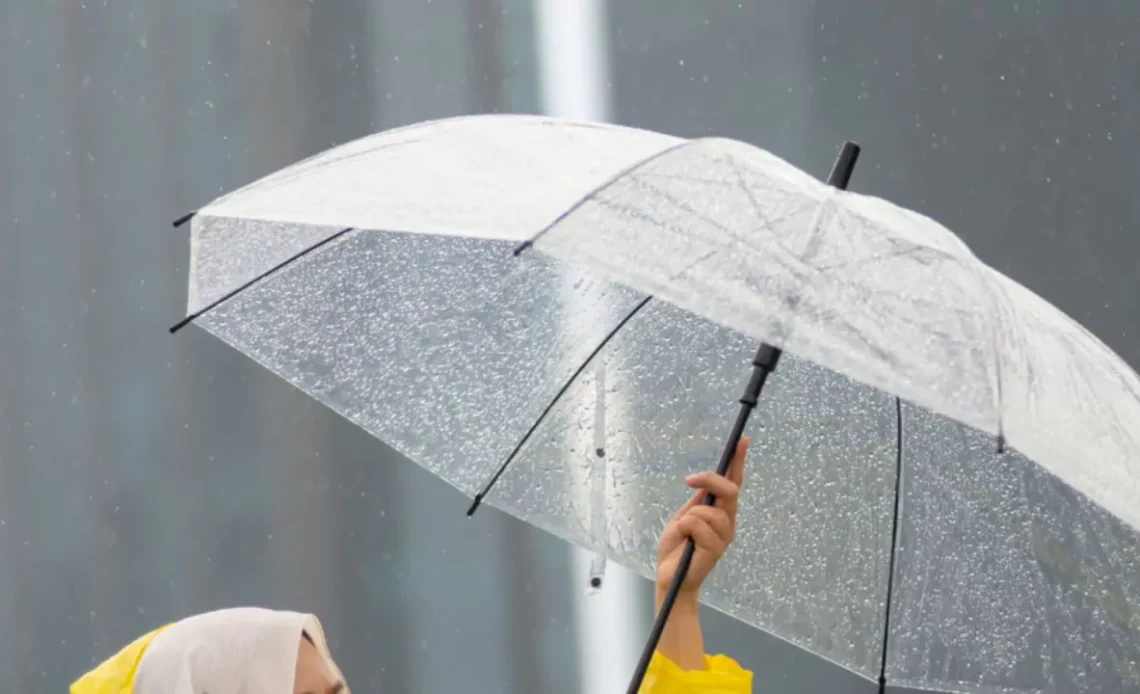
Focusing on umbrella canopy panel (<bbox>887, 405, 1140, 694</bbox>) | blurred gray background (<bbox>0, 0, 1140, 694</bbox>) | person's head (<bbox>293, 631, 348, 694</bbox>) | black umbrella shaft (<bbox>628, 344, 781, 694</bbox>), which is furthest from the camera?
blurred gray background (<bbox>0, 0, 1140, 694</bbox>)

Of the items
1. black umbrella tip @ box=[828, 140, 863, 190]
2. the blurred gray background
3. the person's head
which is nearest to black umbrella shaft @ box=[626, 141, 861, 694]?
black umbrella tip @ box=[828, 140, 863, 190]

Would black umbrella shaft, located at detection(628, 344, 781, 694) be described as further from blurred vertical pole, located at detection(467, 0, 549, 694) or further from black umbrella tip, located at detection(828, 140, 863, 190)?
blurred vertical pole, located at detection(467, 0, 549, 694)

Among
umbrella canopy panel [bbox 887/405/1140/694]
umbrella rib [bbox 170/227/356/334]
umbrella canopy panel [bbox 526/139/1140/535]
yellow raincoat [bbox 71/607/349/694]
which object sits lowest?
yellow raincoat [bbox 71/607/349/694]

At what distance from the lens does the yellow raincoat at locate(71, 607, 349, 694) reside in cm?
164

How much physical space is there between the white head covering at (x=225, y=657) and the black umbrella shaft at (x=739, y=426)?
0.39 m

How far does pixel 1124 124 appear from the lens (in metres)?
2.38

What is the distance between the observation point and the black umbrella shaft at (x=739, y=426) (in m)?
1.47

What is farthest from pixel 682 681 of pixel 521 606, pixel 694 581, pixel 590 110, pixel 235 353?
pixel 235 353

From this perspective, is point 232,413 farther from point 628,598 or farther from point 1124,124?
point 1124,124

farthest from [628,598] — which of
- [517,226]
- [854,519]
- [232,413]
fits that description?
[517,226]

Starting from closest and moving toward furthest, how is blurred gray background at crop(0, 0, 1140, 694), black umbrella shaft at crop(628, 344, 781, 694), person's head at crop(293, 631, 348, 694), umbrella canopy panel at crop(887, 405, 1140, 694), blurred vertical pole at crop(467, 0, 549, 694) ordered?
black umbrella shaft at crop(628, 344, 781, 694) < umbrella canopy panel at crop(887, 405, 1140, 694) < person's head at crop(293, 631, 348, 694) < blurred gray background at crop(0, 0, 1140, 694) < blurred vertical pole at crop(467, 0, 549, 694)

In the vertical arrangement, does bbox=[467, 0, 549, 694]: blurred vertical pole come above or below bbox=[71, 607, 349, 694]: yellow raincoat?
below

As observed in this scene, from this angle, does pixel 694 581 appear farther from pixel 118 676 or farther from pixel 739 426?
pixel 118 676

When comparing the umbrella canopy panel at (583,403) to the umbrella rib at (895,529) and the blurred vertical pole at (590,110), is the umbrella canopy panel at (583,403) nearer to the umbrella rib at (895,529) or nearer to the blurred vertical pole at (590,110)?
the umbrella rib at (895,529)
